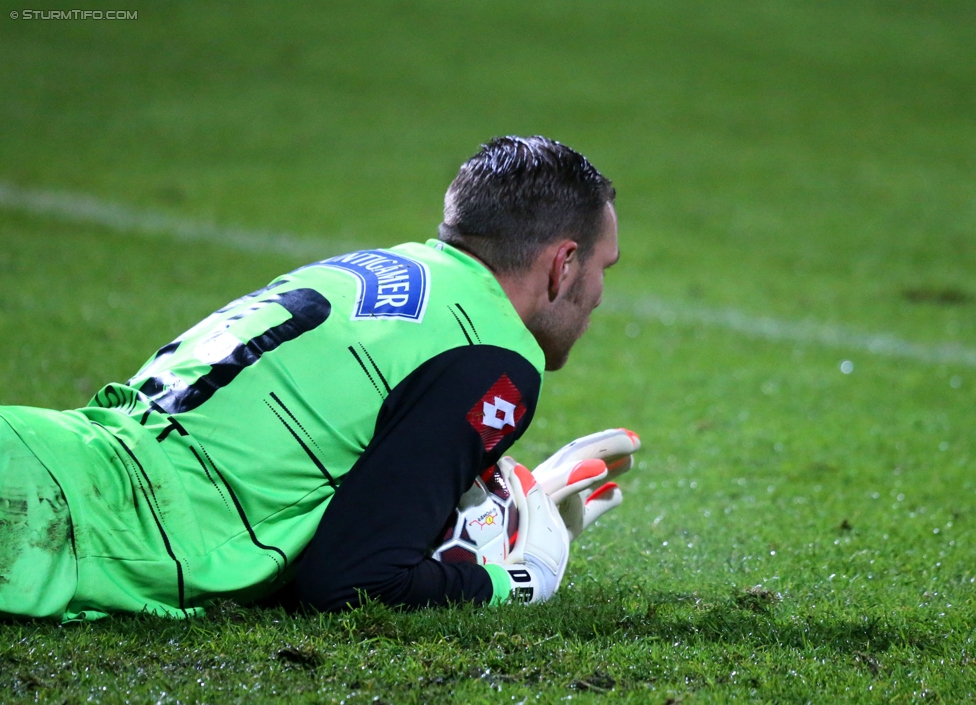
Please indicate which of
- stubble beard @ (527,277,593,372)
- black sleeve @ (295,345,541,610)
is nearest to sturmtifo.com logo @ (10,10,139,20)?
stubble beard @ (527,277,593,372)

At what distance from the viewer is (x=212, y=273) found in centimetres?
1030

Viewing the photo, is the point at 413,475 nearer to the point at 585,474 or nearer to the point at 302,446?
the point at 302,446

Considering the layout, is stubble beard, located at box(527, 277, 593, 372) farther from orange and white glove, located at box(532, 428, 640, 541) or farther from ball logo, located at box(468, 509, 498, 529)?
ball logo, located at box(468, 509, 498, 529)

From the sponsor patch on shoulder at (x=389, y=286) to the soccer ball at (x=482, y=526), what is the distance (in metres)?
0.60

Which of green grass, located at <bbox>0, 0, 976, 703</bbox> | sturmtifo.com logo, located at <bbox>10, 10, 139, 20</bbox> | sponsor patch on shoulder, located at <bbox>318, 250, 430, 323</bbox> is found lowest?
green grass, located at <bbox>0, 0, 976, 703</bbox>

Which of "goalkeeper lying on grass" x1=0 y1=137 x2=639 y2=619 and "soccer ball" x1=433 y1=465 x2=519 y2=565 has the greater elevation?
"goalkeeper lying on grass" x1=0 y1=137 x2=639 y2=619

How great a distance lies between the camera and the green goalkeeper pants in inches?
109

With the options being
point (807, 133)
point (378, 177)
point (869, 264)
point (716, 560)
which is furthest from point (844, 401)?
point (807, 133)

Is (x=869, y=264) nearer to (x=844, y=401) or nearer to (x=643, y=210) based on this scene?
(x=643, y=210)

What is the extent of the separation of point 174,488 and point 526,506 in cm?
107

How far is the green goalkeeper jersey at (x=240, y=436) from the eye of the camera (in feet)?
9.48

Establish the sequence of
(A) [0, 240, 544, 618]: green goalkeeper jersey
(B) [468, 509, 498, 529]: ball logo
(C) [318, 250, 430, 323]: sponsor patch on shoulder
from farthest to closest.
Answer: (B) [468, 509, 498, 529]: ball logo, (C) [318, 250, 430, 323]: sponsor patch on shoulder, (A) [0, 240, 544, 618]: green goalkeeper jersey

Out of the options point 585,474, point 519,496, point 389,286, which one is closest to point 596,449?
point 585,474

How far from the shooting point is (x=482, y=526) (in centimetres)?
332
